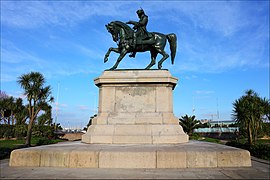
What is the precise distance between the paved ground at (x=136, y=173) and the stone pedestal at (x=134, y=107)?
9.83ft

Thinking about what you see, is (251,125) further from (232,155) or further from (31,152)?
(31,152)

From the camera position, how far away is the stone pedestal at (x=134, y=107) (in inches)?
370

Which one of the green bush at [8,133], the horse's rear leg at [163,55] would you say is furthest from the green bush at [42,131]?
the horse's rear leg at [163,55]

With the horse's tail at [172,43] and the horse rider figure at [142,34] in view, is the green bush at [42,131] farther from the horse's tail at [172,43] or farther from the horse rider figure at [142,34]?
the horse's tail at [172,43]

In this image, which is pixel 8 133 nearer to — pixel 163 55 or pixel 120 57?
pixel 120 57

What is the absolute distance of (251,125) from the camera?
19828 millimetres

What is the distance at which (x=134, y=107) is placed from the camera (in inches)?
409

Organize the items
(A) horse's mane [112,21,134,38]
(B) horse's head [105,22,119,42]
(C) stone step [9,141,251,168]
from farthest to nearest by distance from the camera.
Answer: (B) horse's head [105,22,119,42], (A) horse's mane [112,21,134,38], (C) stone step [9,141,251,168]

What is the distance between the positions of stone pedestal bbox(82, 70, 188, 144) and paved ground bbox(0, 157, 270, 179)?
2997 mm

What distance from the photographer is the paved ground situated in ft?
17.8

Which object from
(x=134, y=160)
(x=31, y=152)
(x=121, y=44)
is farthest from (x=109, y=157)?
(x=121, y=44)

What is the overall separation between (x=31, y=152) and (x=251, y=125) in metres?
19.4

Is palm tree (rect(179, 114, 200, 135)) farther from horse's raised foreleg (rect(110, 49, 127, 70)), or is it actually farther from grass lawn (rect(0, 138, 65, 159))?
horse's raised foreleg (rect(110, 49, 127, 70))

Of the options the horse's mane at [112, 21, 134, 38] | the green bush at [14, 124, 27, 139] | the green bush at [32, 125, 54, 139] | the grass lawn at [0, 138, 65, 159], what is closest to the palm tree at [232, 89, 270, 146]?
the horse's mane at [112, 21, 134, 38]
